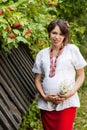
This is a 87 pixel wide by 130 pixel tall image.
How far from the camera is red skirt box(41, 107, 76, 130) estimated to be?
13.8ft

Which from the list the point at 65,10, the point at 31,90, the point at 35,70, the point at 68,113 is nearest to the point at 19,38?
the point at 35,70

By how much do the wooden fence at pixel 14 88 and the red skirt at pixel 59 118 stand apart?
341mm

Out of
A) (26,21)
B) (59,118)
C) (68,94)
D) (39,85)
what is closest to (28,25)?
(26,21)

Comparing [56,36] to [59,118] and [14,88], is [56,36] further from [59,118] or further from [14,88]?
[14,88]

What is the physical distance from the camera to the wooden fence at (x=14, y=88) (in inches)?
170

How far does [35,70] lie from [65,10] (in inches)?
225

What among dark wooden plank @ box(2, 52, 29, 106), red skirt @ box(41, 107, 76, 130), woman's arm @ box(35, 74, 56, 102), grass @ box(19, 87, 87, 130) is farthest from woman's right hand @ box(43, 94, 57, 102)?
grass @ box(19, 87, 87, 130)

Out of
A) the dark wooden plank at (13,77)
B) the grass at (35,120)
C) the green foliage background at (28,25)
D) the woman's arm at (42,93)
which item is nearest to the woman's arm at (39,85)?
the woman's arm at (42,93)

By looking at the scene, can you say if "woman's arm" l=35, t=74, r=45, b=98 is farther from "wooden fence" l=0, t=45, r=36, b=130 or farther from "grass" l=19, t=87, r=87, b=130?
"grass" l=19, t=87, r=87, b=130

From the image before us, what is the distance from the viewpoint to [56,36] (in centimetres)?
406

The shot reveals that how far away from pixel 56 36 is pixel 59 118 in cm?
85

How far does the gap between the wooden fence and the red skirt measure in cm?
34

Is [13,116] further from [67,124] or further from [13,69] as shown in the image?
[13,69]

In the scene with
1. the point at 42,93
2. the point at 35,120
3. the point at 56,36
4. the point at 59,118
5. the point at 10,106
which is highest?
the point at 56,36
